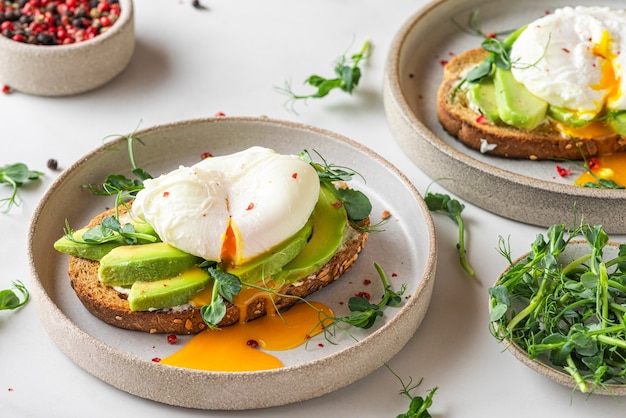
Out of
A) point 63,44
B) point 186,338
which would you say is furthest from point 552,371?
point 63,44

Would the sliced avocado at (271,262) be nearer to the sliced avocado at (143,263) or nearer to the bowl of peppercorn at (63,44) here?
the sliced avocado at (143,263)

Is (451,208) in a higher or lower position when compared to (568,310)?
lower

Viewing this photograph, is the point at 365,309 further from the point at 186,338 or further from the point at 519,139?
the point at 519,139

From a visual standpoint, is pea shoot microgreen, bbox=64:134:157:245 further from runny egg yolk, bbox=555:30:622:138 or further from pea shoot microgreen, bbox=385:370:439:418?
runny egg yolk, bbox=555:30:622:138

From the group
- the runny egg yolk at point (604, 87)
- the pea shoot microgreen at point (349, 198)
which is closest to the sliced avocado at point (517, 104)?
the runny egg yolk at point (604, 87)

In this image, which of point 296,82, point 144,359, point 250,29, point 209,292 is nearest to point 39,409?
point 144,359

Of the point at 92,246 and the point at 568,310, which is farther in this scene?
the point at 92,246

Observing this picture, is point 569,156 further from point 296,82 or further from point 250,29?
point 250,29
